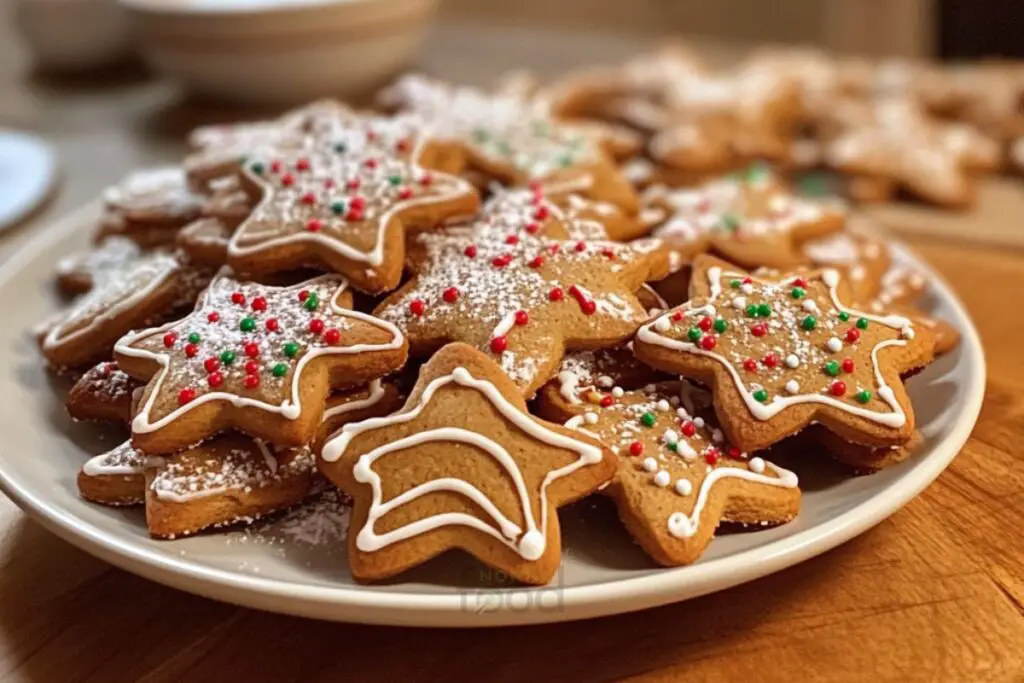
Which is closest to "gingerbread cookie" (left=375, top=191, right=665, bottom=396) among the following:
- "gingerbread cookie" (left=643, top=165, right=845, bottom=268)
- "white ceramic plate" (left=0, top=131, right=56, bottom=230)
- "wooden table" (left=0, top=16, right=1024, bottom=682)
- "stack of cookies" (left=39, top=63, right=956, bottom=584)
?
"stack of cookies" (left=39, top=63, right=956, bottom=584)

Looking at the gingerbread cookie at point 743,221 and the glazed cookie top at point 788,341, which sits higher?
the glazed cookie top at point 788,341

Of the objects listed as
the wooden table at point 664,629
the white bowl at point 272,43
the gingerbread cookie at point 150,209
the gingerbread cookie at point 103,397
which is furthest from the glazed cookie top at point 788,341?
the white bowl at point 272,43

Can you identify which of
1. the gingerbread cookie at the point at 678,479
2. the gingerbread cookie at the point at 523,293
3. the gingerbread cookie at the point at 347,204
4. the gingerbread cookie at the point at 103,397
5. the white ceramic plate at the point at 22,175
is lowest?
the white ceramic plate at the point at 22,175

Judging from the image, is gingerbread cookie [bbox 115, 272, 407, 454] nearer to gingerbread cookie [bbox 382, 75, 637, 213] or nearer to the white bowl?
gingerbread cookie [bbox 382, 75, 637, 213]

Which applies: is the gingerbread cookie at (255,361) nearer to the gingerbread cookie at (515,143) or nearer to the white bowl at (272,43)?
the gingerbread cookie at (515,143)

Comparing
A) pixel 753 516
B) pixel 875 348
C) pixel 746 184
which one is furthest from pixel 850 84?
pixel 753 516

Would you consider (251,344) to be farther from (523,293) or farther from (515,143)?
(515,143)

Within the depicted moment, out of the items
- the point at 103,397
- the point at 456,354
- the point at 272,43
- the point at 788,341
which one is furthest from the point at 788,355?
the point at 272,43
